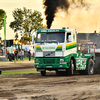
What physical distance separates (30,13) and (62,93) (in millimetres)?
86439

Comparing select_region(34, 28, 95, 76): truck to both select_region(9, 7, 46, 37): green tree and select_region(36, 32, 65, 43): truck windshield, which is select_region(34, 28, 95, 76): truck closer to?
select_region(36, 32, 65, 43): truck windshield

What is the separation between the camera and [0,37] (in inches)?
3826

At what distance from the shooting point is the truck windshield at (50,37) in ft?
67.7

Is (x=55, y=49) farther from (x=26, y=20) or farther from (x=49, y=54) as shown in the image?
(x=26, y=20)

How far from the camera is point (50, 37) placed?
20828 millimetres

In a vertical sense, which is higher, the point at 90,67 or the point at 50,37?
the point at 50,37

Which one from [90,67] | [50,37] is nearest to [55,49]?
[50,37]

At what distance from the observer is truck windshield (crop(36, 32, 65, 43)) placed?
812 inches

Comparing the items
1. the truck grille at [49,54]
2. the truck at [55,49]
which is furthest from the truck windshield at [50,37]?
the truck grille at [49,54]

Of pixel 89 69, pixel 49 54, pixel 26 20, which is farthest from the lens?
pixel 26 20

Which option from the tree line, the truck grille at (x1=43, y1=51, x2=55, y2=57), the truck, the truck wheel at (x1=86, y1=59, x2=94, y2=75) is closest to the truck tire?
the truck wheel at (x1=86, y1=59, x2=94, y2=75)

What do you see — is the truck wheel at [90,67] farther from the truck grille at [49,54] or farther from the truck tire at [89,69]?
the truck grille at [49,54]

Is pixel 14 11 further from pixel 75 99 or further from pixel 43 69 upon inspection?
pixel 75 99

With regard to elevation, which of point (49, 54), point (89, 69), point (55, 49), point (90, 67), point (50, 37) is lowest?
point (89, 69)
